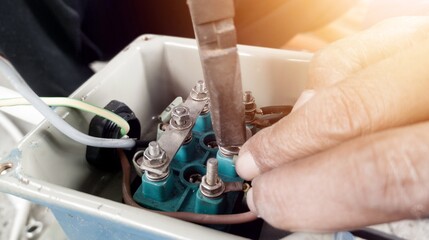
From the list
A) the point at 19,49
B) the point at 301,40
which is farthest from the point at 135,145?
the point at 301,40

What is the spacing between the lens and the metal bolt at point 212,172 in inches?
14.5

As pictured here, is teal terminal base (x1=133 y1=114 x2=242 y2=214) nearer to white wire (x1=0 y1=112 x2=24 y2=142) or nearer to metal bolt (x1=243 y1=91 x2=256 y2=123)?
metal bolt (x1=243 y1=91 x2=256 y2=123)

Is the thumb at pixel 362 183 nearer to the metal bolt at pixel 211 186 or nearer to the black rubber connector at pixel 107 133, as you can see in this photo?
the metal bolt at pixel 211 186

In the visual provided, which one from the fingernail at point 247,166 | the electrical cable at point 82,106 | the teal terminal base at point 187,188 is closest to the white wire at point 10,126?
the electrical cable at point 82,106

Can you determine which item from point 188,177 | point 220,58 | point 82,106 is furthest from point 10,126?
point 220,58

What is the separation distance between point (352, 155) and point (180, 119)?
0.21 meters

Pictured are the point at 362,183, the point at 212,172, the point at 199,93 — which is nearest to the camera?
the point at 362,183

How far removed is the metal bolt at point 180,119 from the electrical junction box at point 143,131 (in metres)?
0.11

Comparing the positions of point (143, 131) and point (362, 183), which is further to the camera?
point (143, 131)

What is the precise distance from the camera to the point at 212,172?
373 millimetres

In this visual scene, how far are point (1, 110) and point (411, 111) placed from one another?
1.71 feet

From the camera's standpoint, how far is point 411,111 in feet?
0.99

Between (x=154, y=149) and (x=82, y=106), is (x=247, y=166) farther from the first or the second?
(x=82, y=106)

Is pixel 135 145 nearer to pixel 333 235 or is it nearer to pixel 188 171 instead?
pixel 188 171
